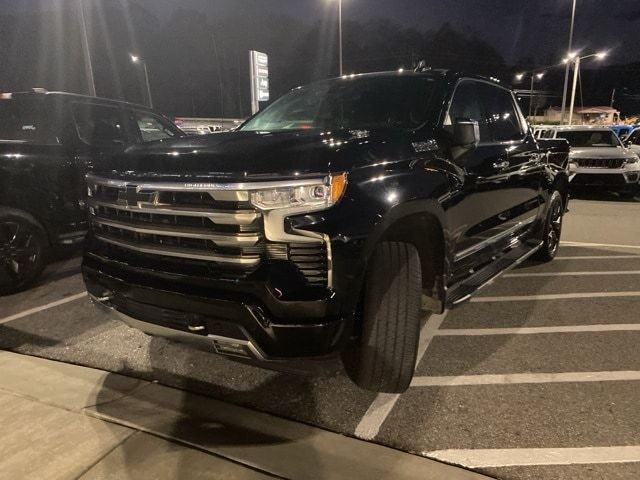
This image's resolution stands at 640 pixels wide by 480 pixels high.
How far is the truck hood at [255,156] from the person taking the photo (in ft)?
7.34

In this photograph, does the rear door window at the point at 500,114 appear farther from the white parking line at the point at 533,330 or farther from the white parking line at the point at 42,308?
the white parking line at the point at 42,308

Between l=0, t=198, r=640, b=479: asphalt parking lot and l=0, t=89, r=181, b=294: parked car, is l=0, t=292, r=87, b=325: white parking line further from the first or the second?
l=0, t=89, r=181, b=294: parked car

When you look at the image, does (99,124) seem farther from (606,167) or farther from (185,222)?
(606,167)

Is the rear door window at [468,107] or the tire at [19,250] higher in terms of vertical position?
the rear door window at [468,107]

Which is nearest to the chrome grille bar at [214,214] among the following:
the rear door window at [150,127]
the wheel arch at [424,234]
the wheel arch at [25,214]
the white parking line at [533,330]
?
the wheel arch at [424,234]

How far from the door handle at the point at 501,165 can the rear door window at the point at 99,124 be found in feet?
12.8

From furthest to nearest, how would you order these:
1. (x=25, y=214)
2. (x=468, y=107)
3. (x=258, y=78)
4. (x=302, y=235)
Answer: (x=258, y=78), (x=25, y=214), (x=468, y=107), (x=302, y=235)

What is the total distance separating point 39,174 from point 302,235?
11.7 feet

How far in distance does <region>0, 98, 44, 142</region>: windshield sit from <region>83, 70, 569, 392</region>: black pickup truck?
2.44 metres

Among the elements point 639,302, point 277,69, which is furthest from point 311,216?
point 277,69

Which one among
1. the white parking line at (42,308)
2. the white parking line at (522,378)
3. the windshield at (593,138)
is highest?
the windshield at (593,138)

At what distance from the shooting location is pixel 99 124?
5316mm

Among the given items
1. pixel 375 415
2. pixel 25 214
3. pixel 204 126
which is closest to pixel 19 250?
pixel 25 214

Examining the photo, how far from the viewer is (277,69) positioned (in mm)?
48562
